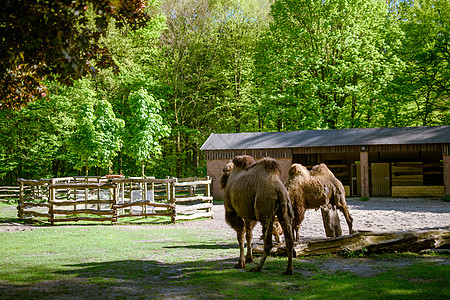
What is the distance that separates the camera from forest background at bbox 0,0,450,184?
31844 millimetres

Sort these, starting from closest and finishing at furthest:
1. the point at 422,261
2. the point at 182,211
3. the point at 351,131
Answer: the point at 422,261 → the point at 182,211 → the point at 351,131

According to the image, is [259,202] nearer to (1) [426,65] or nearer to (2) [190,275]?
(2) [190,275]

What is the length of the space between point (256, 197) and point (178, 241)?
5.43 metres

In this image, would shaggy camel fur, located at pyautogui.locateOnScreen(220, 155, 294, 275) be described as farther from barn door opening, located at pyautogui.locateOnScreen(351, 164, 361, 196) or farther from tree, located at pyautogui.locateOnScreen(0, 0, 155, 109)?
barn door opening, located at pyautogui.locateOnScreen(351, 164, 361, 196)

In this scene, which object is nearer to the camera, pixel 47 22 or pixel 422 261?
pixel 47 22

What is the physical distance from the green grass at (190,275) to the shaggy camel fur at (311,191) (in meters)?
1.41

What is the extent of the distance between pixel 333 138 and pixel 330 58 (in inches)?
347

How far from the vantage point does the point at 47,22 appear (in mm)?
6133

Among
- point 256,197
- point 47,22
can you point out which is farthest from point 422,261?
point 47,22

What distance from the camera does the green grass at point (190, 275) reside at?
588 cm

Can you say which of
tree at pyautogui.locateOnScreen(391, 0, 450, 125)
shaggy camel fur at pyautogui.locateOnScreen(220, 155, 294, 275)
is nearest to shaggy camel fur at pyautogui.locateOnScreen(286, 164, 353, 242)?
shaggy camel fur at pyautogui.locateOnScreen(220, 155, 294, 275)

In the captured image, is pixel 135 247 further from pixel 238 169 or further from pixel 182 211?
pixel 182 211

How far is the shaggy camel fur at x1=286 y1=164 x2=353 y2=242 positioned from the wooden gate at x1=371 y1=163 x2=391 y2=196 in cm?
2174

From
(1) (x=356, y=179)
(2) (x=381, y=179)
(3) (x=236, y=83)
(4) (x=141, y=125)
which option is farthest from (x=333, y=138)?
(4) (x=141, y=125)
